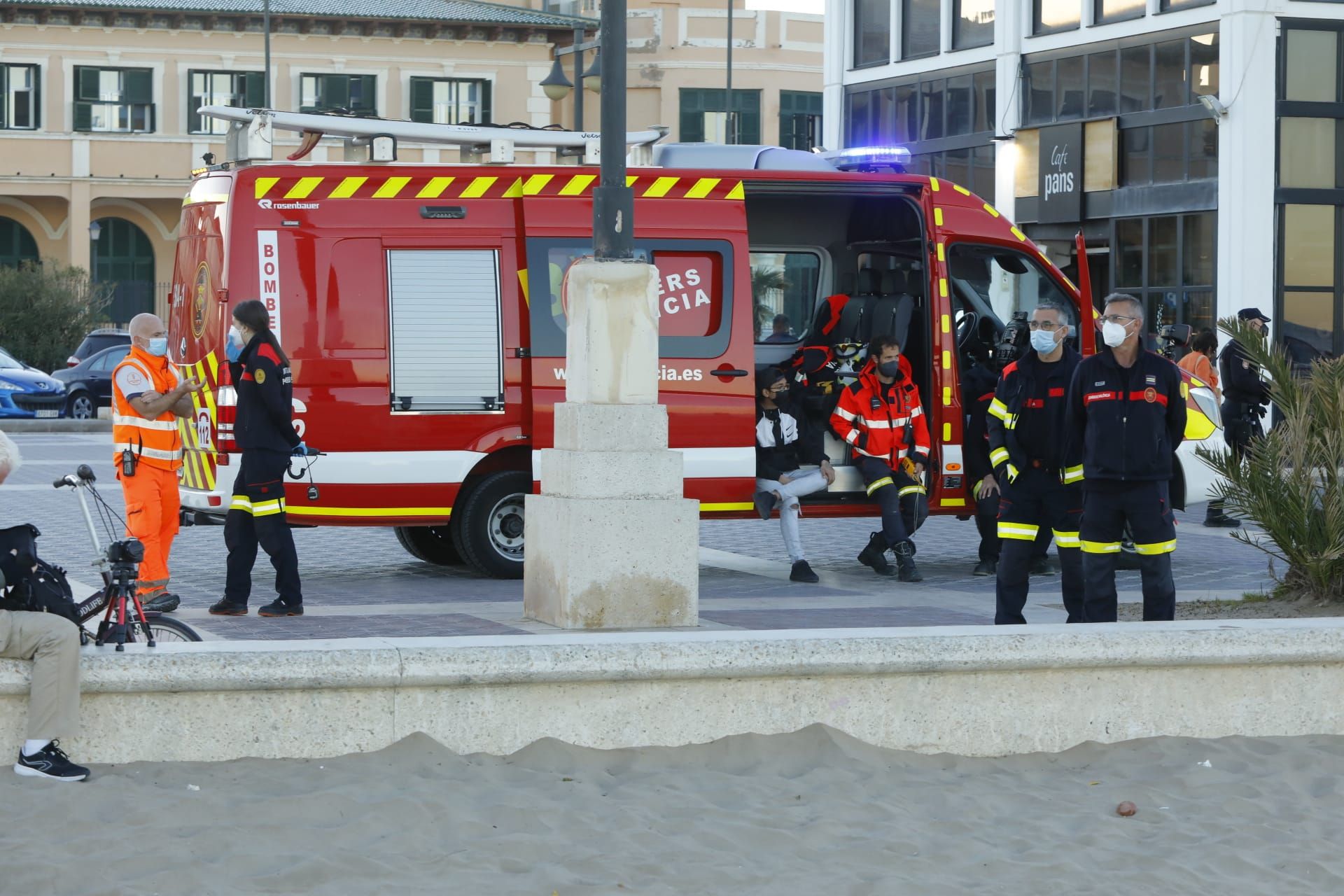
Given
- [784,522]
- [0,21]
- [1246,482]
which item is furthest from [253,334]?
[0,21]

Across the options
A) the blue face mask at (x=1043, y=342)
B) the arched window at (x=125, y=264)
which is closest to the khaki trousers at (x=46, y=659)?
the blue face mask at (x=1043, y=342)

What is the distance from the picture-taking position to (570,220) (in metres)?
11.5

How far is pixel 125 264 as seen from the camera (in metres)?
49.1

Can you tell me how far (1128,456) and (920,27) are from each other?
24390 millimetres

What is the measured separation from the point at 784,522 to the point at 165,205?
40.0m

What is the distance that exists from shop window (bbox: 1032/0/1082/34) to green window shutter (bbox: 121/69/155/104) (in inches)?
1015

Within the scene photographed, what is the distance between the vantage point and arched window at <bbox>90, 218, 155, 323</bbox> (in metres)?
48.7

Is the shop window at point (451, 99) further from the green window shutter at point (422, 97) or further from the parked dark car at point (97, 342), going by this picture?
the parked dark car at point (97, 342)

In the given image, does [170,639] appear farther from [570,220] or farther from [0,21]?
[0,21]

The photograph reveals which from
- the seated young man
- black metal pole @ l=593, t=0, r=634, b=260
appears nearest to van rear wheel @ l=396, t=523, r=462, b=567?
the seated young man

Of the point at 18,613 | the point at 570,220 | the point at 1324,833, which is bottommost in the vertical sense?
the point at 1324,833

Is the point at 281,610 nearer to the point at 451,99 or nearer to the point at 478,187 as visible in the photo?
the point at 478,187

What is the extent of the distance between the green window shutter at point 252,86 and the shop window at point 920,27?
21.3 meters

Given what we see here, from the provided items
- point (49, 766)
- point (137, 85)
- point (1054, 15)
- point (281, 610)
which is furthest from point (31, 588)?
point (137, 85)
